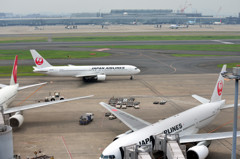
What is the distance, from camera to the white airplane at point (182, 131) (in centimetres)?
3141

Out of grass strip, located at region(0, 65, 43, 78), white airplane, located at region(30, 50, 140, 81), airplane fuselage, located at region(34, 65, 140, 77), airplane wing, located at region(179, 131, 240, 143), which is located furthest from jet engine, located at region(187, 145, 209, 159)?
grass strip, located at region(0, 65, 43, 78)

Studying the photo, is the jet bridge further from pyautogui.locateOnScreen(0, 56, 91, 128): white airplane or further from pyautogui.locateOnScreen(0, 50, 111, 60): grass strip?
pyautogui.locateOnScreen(0, 50, 111, 60): grass strip

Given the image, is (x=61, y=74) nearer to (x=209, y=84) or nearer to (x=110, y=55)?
(x=209, y=84)

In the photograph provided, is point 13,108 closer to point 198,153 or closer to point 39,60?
point 198,153

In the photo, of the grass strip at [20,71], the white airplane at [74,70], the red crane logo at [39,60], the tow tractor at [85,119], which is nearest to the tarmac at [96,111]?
the tow tractor at [85,119]

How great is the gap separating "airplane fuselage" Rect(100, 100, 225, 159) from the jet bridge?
8.18ft

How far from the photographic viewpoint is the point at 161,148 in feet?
98.7

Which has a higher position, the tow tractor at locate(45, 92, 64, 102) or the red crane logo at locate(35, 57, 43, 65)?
the red crane logo at locate(35, 57, 43, 65)

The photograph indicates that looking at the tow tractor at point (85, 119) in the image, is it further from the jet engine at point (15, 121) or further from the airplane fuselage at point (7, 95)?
the airplane fuselage at point (7, 95)

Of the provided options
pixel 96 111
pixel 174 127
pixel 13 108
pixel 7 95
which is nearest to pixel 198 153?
pixel 174 127

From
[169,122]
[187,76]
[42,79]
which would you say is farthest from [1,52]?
[169,122]

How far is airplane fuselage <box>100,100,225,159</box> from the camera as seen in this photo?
31125 mm

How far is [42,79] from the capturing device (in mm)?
85188

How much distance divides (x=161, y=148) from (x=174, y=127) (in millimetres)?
7252
